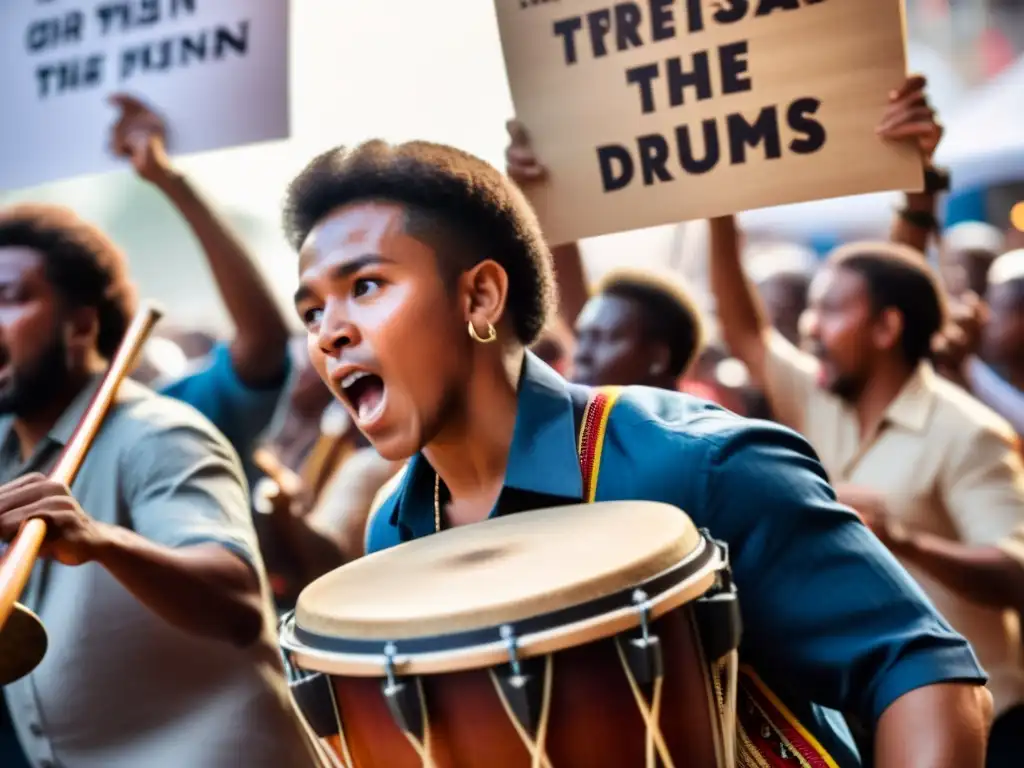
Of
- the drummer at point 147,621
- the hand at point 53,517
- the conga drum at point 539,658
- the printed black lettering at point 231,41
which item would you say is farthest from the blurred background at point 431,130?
the conga drum at point 539,658

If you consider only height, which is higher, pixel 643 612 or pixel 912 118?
pixel 912 118

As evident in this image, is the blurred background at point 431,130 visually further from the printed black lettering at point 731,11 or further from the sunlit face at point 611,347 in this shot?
the printed black lettering at point 731,11

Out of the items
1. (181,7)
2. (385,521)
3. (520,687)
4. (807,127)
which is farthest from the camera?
(181,7)

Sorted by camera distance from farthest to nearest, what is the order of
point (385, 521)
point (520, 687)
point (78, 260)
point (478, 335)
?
point (78, 260) < point (385, 521) < point (478, 335) < point (520, 687)

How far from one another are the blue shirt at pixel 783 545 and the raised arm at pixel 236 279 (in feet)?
3.12

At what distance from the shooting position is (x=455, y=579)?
1.05 meters

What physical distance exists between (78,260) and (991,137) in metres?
1.83

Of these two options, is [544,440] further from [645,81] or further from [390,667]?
[645,81]

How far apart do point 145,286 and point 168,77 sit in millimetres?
472

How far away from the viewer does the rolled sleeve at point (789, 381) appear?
6.45 ft

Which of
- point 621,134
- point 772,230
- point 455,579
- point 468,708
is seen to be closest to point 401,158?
point 621,134

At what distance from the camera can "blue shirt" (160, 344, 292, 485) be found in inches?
84.7

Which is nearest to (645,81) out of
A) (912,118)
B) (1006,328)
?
(912,118)

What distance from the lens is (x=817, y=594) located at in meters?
1.13
